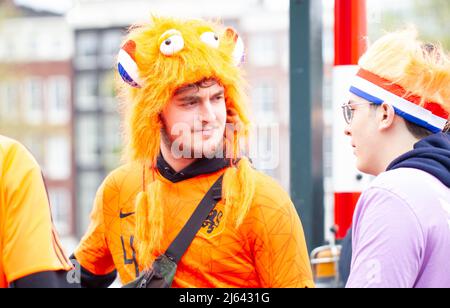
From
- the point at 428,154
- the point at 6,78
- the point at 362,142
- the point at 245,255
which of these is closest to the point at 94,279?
the point at 245,255

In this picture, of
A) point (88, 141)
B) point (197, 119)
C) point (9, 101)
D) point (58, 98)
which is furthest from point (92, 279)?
point (9, 101)

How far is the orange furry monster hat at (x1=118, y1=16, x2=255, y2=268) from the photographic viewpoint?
7.71ft

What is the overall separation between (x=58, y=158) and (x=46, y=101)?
3.17 metres

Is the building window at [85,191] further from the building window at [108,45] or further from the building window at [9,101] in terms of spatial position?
the building window at [108,45]

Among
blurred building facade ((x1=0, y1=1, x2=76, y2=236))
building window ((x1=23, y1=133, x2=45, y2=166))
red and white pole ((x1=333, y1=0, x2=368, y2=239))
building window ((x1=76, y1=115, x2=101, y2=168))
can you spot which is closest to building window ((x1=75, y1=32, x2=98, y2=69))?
blurred building facade ((x1=0, y1=1, x2=76, y2=236))

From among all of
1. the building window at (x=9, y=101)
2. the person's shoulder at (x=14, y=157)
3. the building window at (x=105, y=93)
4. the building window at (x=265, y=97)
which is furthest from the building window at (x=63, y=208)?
the person's shoulder at (x=14, y=157)

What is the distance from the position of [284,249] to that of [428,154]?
2.11 ft

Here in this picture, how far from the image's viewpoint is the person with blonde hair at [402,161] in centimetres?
167

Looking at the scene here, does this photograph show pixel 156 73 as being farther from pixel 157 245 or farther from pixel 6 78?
pixel 6 78

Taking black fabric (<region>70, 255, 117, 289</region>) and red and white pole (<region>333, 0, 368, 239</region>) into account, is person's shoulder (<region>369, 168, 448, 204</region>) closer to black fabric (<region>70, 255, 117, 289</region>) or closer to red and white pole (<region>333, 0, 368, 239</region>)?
black fabric (<region>70, 255, 117, 289</region>)

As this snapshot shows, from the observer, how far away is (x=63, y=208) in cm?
3994

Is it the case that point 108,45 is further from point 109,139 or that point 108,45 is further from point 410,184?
point 410,184

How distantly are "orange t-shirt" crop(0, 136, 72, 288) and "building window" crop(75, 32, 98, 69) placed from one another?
37650mm

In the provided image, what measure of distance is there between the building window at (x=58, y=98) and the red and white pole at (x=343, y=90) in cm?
3691
